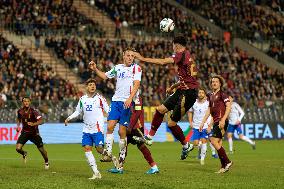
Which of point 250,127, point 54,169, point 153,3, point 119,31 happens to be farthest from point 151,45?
point 54,169

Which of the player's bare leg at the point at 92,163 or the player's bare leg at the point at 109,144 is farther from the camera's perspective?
the player's bare leg at the point at 109,144

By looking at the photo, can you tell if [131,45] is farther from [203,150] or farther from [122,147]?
[122,147]

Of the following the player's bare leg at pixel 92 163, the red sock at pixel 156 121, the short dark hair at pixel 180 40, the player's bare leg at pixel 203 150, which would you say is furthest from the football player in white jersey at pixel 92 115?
the player's bare leg at pixel 203 150

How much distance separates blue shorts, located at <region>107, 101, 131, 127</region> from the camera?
62.2 feet

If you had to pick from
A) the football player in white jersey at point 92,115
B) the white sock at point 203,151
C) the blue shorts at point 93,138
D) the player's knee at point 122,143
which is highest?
the football player in white jersey at point 92,115

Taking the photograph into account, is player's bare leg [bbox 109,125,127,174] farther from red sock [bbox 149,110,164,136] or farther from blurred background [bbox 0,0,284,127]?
blurred background [bbox 0,0,284,127]

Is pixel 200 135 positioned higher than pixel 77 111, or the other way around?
pixel 77 111

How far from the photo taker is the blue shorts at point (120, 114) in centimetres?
1897

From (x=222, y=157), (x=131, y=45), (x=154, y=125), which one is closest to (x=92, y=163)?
(x=154, y=125)

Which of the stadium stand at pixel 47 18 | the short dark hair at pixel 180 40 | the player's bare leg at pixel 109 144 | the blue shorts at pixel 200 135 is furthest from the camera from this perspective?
the stadium stand at pixel 47 18

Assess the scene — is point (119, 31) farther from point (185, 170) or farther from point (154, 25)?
point (185, 170)

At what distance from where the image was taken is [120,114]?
62.4 feet

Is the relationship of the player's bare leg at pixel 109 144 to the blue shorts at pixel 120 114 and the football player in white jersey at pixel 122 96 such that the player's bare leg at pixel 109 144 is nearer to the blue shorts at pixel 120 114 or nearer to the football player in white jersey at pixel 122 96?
the football player in white jersey at pixel 122 96

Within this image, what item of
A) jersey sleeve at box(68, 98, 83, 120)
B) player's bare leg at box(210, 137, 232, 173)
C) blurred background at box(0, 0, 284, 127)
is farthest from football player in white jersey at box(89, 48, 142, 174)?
blurred background at box(0, 0, 284, 127)
